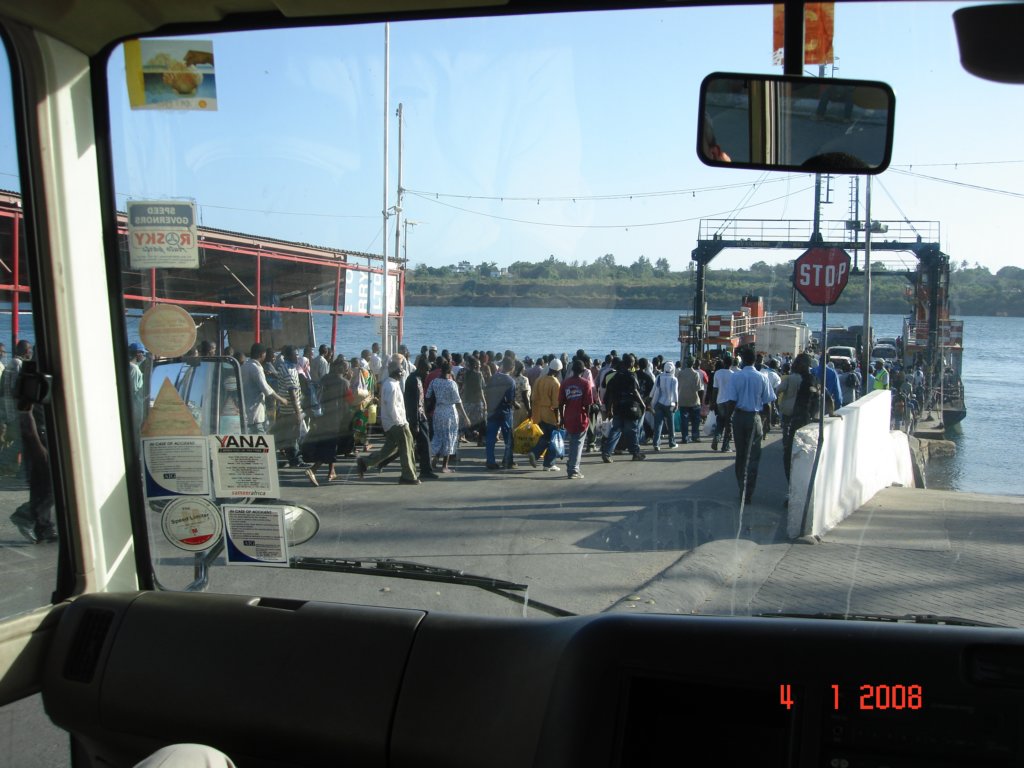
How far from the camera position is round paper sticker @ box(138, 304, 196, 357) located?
2.85 meters

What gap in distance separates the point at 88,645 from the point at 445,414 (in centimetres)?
232

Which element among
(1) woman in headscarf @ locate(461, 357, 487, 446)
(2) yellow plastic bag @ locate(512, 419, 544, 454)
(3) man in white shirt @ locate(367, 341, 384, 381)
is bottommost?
(2) yellow plastic bag @ locate(512, 419, 544, 454)

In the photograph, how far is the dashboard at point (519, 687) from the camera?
6.65 feet

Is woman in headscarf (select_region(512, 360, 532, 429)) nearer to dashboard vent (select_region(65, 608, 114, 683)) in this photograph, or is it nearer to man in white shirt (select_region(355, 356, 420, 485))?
man in white shirt (select_region(355, 356, 420, 485))

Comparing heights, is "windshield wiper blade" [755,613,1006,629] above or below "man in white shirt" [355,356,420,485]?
below

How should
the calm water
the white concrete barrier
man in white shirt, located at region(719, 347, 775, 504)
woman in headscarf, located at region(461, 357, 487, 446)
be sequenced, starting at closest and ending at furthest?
the calm water
the white concrete barrier
man in white shirt, located at region(719, 347, 775, 504)
woman in headscarf, located at region(461, 357, 487, 446)

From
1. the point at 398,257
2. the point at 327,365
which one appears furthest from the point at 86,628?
the point at 398,257

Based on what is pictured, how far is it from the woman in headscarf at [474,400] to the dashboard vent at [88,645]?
6.83 ft

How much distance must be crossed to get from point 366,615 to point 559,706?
67 cm

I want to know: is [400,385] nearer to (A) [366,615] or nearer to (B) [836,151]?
(A) [366,615]

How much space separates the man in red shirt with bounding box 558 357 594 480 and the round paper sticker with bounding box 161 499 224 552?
1.38 meters

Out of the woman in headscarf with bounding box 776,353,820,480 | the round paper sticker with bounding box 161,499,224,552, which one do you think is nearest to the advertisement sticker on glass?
the round paper sticker with bounding box 161,499,224,552

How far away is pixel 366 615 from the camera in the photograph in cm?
263

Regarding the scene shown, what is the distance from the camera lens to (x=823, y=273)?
2570 mm
